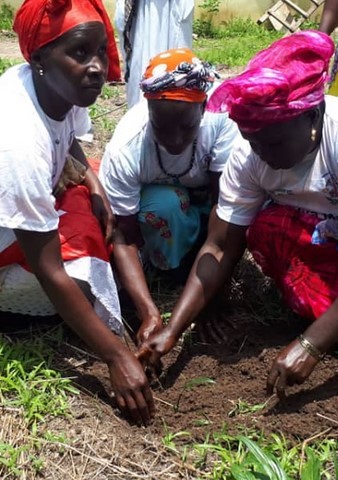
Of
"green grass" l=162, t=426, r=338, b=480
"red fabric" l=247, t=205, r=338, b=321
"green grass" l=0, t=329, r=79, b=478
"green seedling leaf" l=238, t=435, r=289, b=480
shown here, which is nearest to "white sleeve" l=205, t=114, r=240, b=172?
"red fabric" l=247, t=205, r=338, b=321

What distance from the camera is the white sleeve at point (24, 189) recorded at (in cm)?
219

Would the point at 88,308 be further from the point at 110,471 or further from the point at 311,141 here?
the point at 311,141

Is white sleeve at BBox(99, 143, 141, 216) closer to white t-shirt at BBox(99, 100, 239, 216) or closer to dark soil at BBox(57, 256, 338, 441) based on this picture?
white t-shirt at BBox(99, 100, 239, 216)

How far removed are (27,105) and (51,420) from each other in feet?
3.27

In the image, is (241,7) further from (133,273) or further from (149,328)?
(149,328)

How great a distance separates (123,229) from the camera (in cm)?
286

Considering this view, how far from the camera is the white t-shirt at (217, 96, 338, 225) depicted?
242cm

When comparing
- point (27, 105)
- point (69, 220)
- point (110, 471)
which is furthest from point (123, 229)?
point (110, 471)

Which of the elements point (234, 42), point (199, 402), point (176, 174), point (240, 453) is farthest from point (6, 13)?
point (240, 453)

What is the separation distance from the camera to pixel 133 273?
2697 mm

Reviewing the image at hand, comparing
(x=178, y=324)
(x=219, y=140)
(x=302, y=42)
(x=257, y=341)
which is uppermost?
(x=302, y=42)

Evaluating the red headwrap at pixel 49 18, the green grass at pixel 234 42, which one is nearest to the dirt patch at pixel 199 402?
the red headwrap at pixel 49 18

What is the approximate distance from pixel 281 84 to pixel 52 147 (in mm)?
775

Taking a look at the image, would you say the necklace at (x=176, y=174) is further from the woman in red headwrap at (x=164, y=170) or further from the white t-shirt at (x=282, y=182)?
the white t-shirt at (x=282, y=182)
